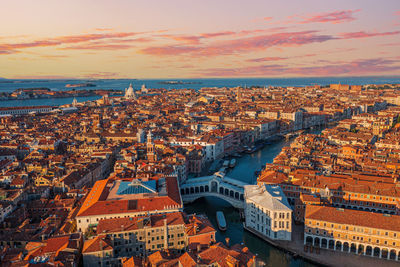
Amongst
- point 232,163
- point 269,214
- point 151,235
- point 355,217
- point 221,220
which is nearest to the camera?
point 151,235

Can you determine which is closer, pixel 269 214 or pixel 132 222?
pixel 132 222

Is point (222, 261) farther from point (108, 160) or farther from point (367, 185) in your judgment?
point (108, 160)

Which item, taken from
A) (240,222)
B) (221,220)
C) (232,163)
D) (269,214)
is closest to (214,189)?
(221,220)

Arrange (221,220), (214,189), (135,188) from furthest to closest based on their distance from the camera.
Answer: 1. (214,189)
2. (221,220)
3. (135,188)

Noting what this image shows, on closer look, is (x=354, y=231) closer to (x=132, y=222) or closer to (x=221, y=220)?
(x=221, y=220)

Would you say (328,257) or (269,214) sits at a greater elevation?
(269,214)
